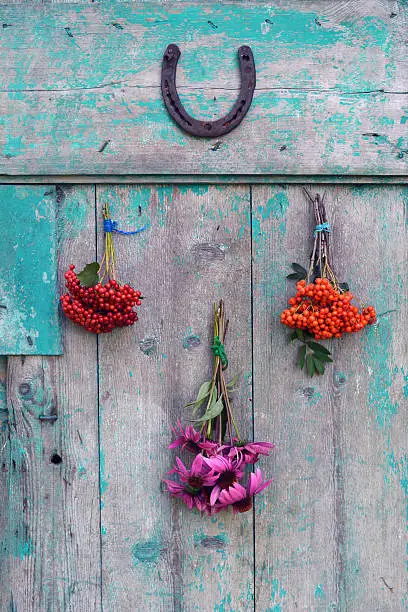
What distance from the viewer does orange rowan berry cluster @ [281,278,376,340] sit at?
1032 millimetres

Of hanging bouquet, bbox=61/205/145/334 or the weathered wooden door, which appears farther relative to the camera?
the weathered wooden door

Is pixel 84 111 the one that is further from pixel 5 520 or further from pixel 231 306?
pixel 5 520

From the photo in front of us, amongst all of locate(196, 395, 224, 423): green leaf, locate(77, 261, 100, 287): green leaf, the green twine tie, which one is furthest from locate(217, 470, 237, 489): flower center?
locate(77, 261, 100, 287): green leaf

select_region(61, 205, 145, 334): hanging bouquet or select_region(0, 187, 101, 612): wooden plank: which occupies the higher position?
select_region(61, 205, 145, 334): hanging bouquet

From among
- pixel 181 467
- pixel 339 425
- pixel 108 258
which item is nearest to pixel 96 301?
pixel 108 258

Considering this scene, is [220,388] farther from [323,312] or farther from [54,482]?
[54,482]

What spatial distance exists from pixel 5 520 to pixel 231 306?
27.2 inches

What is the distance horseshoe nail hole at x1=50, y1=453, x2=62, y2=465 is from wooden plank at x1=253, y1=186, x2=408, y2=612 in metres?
0.44

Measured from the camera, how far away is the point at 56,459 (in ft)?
3.80

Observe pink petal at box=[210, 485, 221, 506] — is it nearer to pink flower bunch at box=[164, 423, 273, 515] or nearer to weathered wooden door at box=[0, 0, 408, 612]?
pink flower bunch at box=[164, 423, 273, 515]

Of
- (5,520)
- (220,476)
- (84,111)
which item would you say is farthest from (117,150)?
(5,520)

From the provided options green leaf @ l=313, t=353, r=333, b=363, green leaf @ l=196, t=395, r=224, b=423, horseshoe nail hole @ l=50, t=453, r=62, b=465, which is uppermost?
green leaf @ l=313, t=353, r=333, b=363

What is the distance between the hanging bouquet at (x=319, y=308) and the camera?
3.40 feet

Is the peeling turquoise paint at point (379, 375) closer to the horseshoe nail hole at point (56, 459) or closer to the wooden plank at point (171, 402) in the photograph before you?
the wooden plank at point (171, 402)
